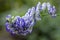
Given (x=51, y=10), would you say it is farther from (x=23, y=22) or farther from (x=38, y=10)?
(x=23, y=22)

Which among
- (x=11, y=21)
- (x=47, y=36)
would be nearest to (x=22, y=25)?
(x=11, y=21)

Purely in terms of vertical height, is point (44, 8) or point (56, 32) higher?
→ point (44, 8)

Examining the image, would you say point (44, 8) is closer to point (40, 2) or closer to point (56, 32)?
point (40, 2)

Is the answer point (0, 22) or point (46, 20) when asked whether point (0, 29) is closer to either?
point (0, 22)

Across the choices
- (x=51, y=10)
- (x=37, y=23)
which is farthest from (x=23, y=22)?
(x=51, y=10)

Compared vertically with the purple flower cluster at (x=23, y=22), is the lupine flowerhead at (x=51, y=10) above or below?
above

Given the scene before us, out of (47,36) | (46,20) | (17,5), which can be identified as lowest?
(47,36)

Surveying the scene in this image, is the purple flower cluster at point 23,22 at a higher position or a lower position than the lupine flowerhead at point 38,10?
lower
